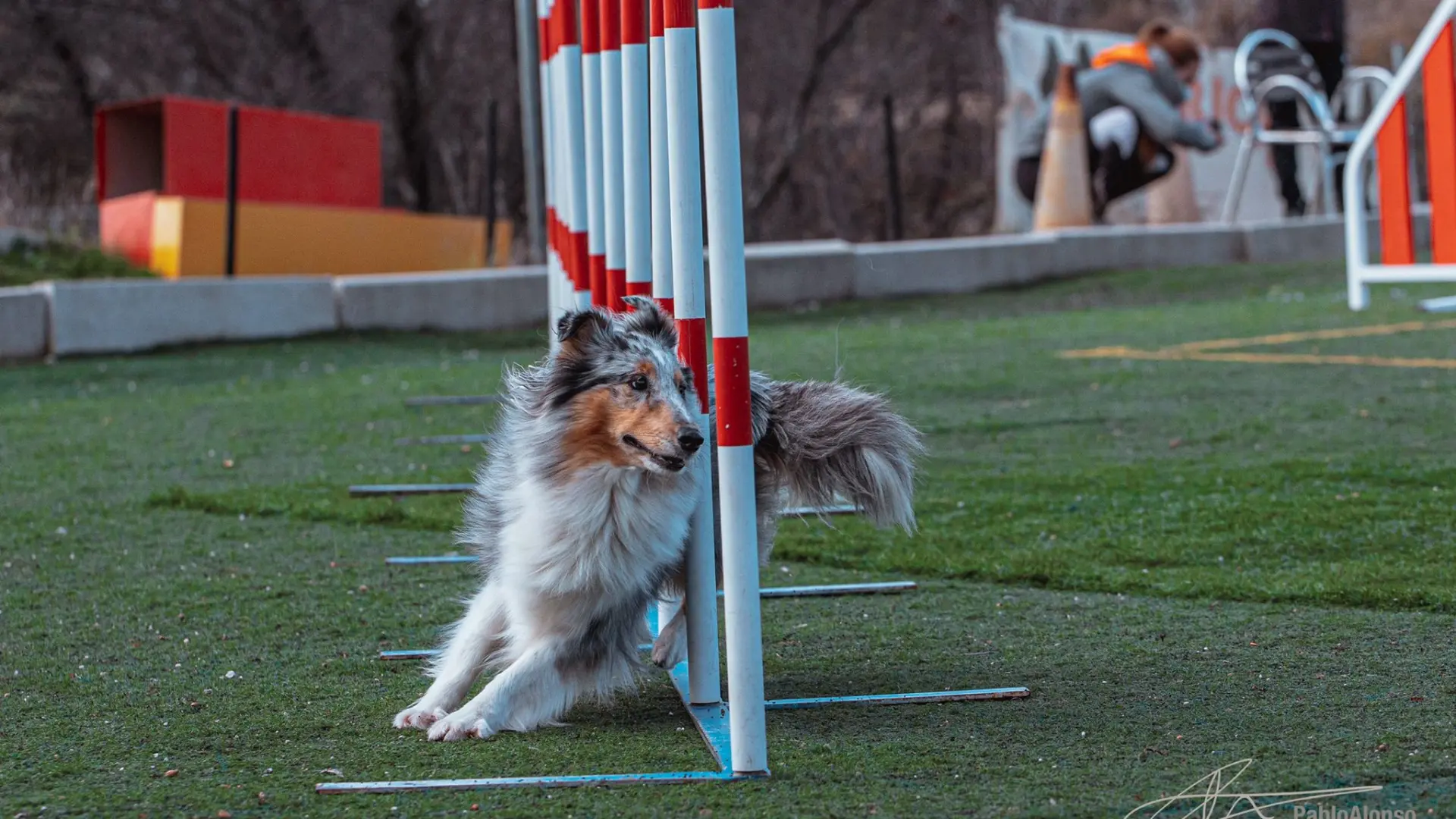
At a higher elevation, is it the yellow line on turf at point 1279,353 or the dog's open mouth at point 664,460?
the yellow line on turf at point 1279,353

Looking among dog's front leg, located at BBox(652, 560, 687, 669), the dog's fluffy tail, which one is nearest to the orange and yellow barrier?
dog's front leg, located at BBox(652, 560, 687, 669)

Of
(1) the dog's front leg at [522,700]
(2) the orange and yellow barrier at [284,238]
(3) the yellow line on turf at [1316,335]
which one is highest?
(2) the orange and yellow barrier at [284,238]

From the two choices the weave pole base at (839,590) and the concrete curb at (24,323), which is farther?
the concrete curb at (24,323)

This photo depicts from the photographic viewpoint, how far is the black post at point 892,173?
18.0 meters

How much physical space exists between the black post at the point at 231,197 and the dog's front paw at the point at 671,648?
10220 mm

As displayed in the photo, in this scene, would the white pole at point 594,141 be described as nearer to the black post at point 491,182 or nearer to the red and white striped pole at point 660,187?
the red and white striped pole at point 660,187

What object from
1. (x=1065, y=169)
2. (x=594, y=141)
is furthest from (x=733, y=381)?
(x=1065, y=169)

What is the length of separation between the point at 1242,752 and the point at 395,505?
395 centimetres

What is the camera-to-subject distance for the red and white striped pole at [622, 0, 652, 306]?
3.79 meters

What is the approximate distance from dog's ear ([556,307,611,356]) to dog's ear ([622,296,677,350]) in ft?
0.20

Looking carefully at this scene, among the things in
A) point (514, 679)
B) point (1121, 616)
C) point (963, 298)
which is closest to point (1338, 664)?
point (1121, 616)

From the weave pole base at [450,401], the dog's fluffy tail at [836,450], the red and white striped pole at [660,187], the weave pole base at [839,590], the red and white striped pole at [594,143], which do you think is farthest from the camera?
the weave pole base at [450,401]

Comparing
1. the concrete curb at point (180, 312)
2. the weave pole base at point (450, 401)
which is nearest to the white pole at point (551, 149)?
the weave pole base at point (450, 401)

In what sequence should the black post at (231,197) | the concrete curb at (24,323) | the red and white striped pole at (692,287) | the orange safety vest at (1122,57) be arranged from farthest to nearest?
the orange safety vest at (1122,57) → the black post at (231,197) → the concrete curb at (24,323) → the red and white striped pole at (692,287)
